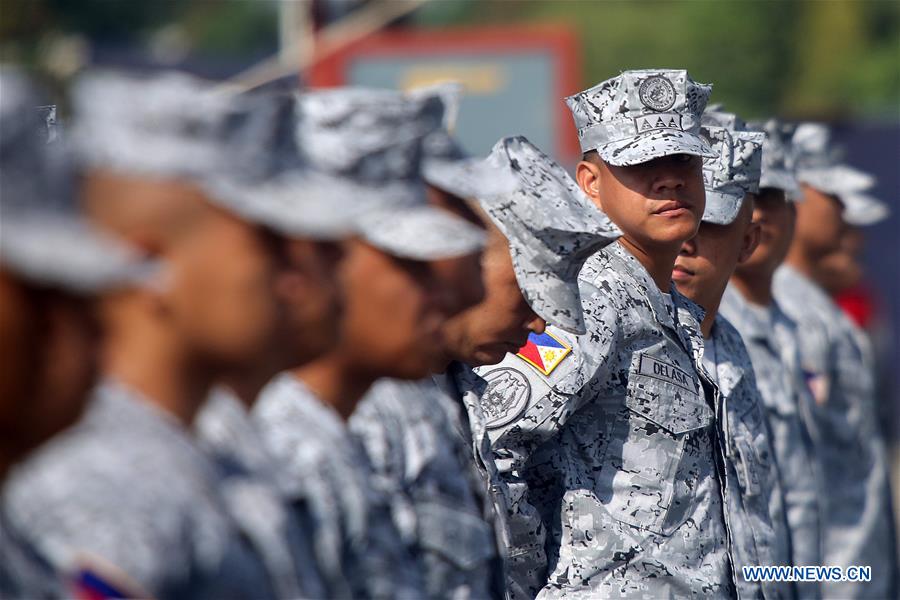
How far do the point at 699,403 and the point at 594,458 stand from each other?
Answer: 13.0 inches

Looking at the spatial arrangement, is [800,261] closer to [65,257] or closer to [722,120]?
[722,120]

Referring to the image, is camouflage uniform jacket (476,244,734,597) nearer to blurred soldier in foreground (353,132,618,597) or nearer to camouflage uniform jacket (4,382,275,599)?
blurred soldier in foreground (353,132,618,597)

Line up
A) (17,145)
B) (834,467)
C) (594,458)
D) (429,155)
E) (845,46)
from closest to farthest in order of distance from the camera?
(17,145) → (429,155) → (594,458) → (834,467) → (845,46)

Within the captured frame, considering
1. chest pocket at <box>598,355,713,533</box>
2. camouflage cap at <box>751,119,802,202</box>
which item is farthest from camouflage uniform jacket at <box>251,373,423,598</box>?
camouflage cap at <box>751,119,802,202</box>

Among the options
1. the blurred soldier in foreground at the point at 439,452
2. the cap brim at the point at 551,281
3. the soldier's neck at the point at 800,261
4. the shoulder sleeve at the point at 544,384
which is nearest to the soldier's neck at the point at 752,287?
the soldier's neck at the point at 800,261

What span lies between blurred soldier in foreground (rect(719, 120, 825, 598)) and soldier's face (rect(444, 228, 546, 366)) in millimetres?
2074

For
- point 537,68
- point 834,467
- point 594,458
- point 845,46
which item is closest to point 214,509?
point 594,458

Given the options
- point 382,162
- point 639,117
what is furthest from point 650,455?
point 382,162

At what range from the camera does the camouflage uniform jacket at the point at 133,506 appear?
241 centimetres

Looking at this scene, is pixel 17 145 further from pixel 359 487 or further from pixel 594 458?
pixel 594 458

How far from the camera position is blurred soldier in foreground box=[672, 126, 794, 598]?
4.85m

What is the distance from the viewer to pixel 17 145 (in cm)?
250

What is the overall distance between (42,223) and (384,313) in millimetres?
694

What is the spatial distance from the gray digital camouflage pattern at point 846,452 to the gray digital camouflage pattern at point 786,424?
614 mm
